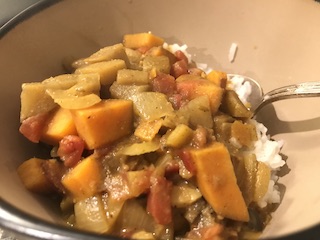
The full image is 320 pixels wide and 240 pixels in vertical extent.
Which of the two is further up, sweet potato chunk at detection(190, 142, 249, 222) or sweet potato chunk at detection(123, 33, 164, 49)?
sweet potato chunk at detection(123, 33, 164, 49)

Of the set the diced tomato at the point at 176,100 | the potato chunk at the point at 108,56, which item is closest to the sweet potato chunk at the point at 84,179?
the diced tomato at the point at 176,100

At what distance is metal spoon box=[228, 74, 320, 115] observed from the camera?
1692mm

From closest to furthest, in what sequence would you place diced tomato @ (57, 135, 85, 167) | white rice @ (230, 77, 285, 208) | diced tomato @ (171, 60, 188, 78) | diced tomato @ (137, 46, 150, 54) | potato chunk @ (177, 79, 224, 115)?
diced tomato @ (57, 135, 85, 167), white rice @ (230, 77, 285, 208), potato chunk @ (177, 79, 224, 115), diced tomato @ (171, 60, 188, 78), diced tomato @ (137, 46, 150, 54)

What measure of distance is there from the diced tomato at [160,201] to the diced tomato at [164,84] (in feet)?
1.35

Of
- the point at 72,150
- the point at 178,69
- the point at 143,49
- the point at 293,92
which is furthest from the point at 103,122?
the point at 293,92

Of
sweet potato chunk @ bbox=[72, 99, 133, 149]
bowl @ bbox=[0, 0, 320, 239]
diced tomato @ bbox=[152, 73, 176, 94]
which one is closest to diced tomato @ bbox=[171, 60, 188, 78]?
diced tomato @ bbox=[152, 73, 176, 94]

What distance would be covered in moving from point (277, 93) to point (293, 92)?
86 mm

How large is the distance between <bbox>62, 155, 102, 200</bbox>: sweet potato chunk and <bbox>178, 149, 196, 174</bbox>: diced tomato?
255 millimetres

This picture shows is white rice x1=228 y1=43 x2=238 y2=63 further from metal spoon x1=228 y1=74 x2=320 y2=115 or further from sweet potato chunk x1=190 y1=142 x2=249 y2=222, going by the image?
sweet potato chunk x1=190 y1=142 x2=249 y2=222

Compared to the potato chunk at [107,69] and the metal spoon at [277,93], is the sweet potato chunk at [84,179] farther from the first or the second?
the metal spoon at [277,93]

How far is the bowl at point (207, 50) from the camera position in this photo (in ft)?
4.79

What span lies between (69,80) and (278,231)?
2.71ft

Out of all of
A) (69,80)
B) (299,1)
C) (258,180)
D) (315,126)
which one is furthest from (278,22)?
(69,80)

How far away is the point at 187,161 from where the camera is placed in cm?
138
